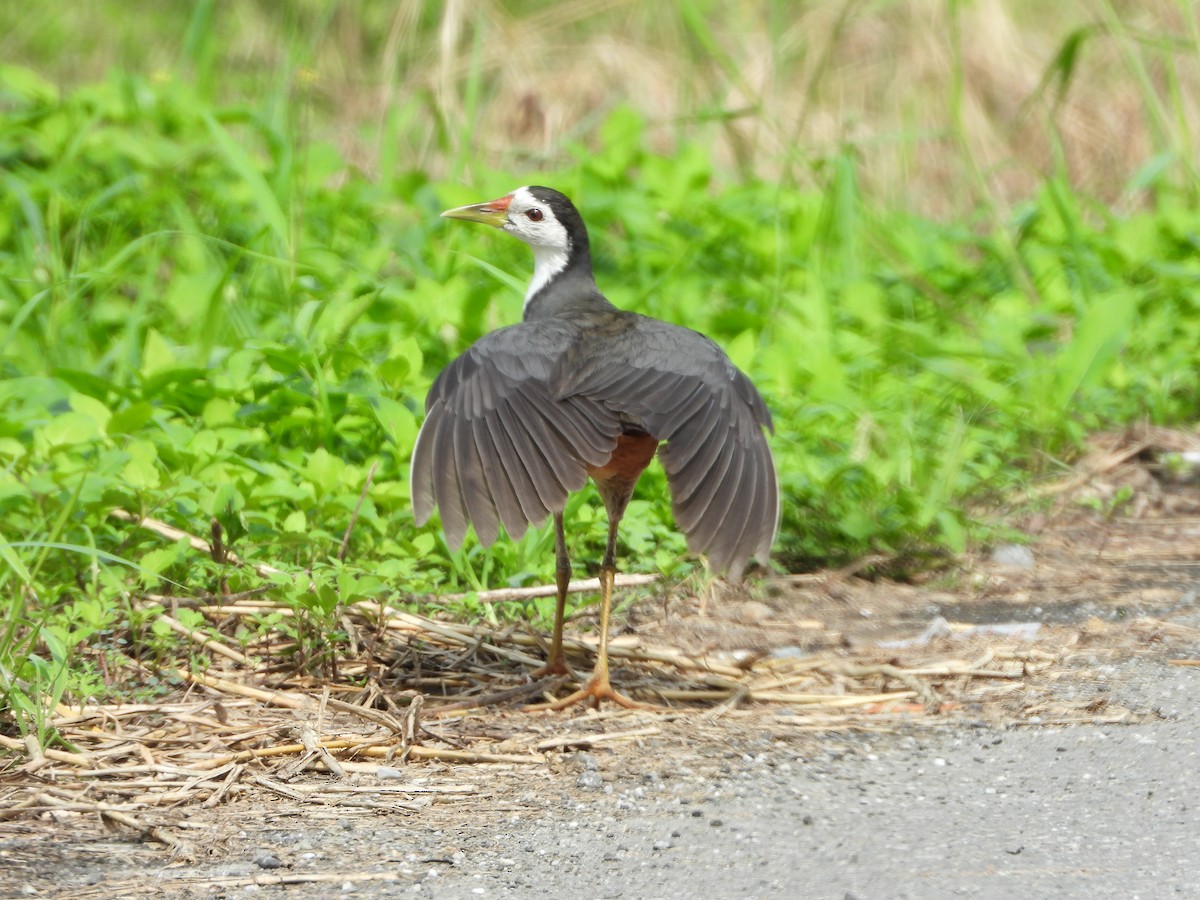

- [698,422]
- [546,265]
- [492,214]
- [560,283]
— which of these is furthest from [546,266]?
[698,422]

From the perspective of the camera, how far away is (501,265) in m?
6.57

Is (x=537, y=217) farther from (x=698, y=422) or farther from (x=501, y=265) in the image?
(x=501, y=265)

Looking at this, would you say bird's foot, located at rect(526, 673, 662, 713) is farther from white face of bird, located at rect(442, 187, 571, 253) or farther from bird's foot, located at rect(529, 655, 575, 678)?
white face of bird, located at rect(442, 187, 571, 253)

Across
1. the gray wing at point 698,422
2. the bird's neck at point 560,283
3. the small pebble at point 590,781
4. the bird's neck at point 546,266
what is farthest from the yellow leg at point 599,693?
the bird's neck at point 546,266

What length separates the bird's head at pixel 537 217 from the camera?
483 cm

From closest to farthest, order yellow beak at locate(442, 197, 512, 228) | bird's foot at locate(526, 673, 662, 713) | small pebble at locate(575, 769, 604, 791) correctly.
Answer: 1. small pebble at locate(575, 769, 604, 791)
2. bird's foot at locate(526, 673, 662, 713)
3. yellow beak at locate(442, 197, 512, 228)

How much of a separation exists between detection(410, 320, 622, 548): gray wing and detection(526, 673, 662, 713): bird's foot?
18.2 inches

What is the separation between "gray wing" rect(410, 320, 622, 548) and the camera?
11.6ft

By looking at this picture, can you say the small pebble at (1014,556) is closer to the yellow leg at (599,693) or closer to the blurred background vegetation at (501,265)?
the blurred background vegetation at (501,265)

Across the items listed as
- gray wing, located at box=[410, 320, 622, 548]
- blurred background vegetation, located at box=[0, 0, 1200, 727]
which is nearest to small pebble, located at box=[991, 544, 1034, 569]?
blurred background vegetation, located at box=[0, 0, 1200, 727]

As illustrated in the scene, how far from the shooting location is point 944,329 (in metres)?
6.66

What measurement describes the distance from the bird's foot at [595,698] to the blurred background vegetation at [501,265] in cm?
53

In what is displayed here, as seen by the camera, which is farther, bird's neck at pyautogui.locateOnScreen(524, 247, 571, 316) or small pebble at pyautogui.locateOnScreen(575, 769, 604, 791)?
bird's neck at pyautogui.locateOnScreen(524, 247, 571, 316)

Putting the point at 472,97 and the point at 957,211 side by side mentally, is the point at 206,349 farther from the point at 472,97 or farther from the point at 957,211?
the point at 957,211
